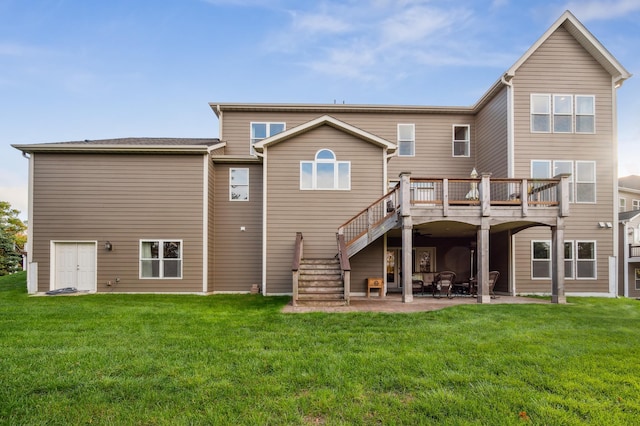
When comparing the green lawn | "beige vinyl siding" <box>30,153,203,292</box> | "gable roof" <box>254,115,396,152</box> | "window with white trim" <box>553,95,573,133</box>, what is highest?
"window with white trim" <box>553,95,573,133</box>

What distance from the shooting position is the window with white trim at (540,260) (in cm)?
1342

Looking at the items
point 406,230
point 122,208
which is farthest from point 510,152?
point 122,208

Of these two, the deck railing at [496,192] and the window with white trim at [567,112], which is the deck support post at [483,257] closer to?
the deck railing at [496,192]

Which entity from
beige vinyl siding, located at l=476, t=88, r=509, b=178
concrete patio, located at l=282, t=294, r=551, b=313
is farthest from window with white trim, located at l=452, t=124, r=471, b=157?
concrete patio, located at l=282, t=294, r=551, b=313

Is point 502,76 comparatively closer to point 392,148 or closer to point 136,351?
point 392,148

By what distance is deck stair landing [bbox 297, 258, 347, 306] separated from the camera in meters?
9.88

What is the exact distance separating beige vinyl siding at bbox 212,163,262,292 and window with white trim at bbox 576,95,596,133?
12.9 m

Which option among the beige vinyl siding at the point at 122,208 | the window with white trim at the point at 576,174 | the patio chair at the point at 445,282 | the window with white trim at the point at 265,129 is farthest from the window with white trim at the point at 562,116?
the beige vinyl siding at the point at 122,208

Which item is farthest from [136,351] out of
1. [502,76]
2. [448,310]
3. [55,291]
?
[502,76]

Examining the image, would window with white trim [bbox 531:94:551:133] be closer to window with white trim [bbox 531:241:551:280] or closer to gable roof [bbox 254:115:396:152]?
window with white trim [bbox 531:241:551:280]

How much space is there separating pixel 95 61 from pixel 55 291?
13750 mm

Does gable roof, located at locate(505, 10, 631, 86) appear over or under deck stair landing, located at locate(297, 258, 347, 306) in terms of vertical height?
over

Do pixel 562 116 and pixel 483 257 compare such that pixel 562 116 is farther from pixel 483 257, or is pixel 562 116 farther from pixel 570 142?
pixel 483 257

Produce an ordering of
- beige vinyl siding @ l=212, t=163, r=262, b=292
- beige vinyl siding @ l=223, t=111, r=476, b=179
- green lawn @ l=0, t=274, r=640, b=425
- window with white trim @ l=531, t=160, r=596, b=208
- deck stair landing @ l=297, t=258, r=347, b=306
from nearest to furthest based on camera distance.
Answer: green lawn @ l=0, t=274, r=640, b=425, deck stair landing @ l=297, t=258, r=347, b=306, window with white trim @ l=531, t=160, r=596, b=208, beige vinyl siding @ l=212, t=163, r=262, b=292, beige vinyl siding @ l=223, t=111, r=476, b=179
